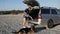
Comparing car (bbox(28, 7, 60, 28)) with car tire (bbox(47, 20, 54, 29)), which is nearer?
car (bbox(28, 7, 60, 28))

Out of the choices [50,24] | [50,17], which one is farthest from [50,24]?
[50,17]

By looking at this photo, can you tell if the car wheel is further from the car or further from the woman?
the woman

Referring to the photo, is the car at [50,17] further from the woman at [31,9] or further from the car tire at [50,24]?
the woman at [31,9]

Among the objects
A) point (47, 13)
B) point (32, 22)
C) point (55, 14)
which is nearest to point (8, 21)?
point (32, 22)

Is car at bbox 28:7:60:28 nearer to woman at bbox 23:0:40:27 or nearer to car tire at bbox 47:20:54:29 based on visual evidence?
car tire at bbox 47:20:54:29

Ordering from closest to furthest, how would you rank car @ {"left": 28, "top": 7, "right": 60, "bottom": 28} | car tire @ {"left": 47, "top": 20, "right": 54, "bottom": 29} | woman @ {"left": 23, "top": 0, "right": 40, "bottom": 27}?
woman @ {"left": 23, "top": 0, "right": 40, "bottom": 27} → car @ {"left": 28, "top": 7, "right": 60, "bottom": 28} → car tire @ {"left": 47, "top": 20, "right": 54, "bottom": 29}

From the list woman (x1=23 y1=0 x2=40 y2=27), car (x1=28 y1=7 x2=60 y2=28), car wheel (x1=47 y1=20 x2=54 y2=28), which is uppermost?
woman (x1=23 y1=0 x2=40 y2=27)

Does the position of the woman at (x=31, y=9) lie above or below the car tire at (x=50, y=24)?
above

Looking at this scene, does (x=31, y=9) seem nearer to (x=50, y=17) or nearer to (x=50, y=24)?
(x=50, y=17)

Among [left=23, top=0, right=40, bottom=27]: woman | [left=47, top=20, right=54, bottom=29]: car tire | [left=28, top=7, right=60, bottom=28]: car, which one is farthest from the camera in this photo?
[left=47, top=20, right=54, bottom=29]: car tire

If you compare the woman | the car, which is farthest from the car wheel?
the woman

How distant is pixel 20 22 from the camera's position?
5953 millimetres

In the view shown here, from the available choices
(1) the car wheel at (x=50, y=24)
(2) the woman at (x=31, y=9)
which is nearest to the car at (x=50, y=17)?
(1) the car wheel at (x=50, y=24)

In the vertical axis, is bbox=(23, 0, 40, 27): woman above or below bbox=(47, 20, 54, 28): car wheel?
above
